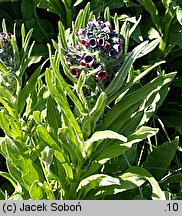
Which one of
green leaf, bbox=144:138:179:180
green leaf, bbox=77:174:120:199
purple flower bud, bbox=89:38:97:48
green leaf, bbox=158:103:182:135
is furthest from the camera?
green leaf, bbox=158:103:182:135

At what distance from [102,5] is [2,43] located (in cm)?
82

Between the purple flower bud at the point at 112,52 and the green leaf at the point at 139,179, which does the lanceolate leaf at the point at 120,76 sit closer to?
the purple flower bud at the point at 112,52

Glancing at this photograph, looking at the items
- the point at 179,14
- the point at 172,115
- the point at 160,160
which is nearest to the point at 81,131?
the point at 160,160

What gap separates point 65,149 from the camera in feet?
6.01

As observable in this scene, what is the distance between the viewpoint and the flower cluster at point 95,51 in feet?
5.23

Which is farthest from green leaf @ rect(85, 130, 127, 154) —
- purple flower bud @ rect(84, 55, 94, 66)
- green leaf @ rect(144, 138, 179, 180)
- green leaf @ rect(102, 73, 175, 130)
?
green leaf @ rect(144, 138, 179, 180)

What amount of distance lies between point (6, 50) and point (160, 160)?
835mm

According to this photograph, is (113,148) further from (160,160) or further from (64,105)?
(160,160)

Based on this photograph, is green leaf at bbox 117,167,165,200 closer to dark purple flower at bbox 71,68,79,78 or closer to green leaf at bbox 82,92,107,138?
green leaf at bbox 82,92,107,138

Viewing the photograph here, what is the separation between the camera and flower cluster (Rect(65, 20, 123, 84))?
159cm

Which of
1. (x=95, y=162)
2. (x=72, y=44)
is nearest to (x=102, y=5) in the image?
(x=72, y=44)

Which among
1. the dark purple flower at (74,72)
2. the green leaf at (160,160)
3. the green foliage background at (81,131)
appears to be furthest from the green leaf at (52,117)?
the green leaf at (160,160)

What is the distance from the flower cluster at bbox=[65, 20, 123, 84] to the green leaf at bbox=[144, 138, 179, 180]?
68 centimetres

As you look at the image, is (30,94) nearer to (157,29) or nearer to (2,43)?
(2,43)
